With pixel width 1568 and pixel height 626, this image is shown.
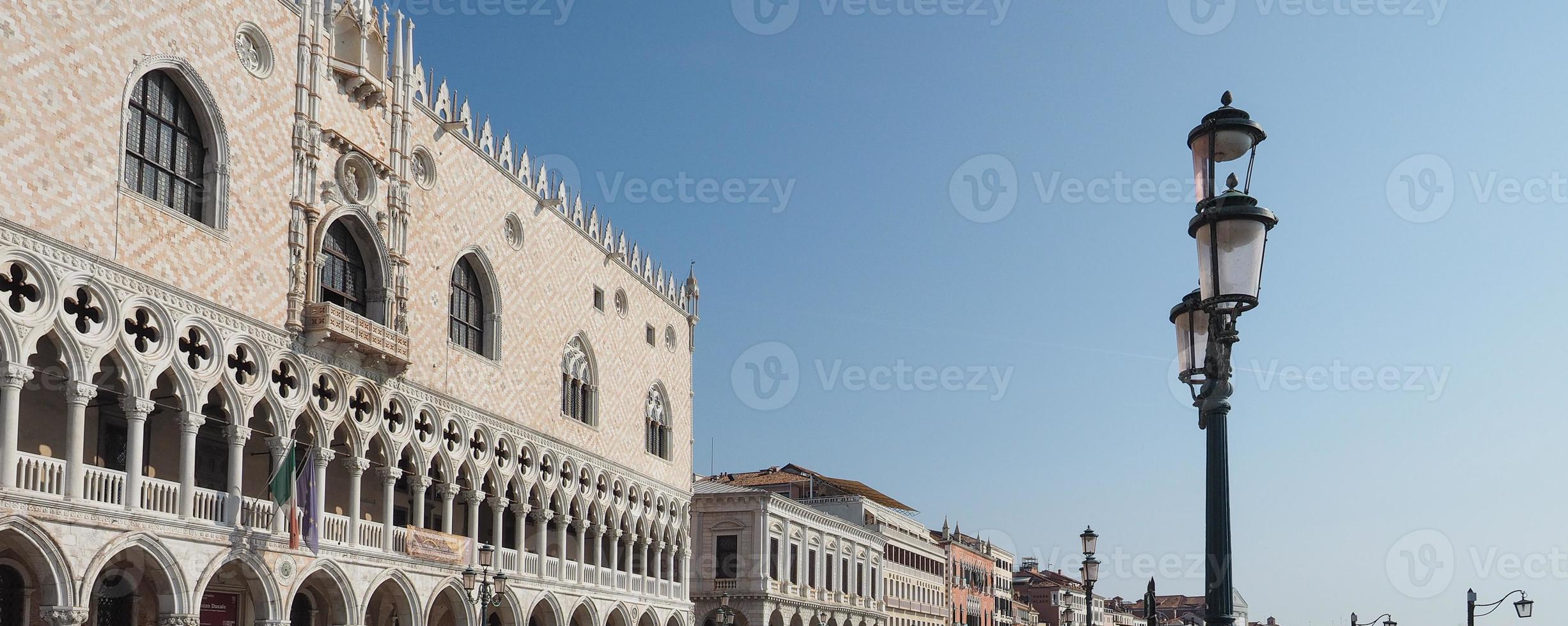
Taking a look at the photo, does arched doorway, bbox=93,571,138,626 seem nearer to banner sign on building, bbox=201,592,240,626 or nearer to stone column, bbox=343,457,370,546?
banner sign on building, bbox=201,592,240,626

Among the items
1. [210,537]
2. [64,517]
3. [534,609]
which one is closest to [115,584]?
[210,537]

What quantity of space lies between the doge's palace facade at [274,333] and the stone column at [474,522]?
74 mm

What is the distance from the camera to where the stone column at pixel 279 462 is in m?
23.9

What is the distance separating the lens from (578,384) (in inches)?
1447

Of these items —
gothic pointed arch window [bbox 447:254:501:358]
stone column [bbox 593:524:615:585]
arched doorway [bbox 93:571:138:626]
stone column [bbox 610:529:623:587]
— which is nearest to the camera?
arched doorway [bbox 93:571:138:626]

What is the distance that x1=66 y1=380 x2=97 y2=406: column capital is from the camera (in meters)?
19.8

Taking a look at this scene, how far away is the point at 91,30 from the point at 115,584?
8329 mm

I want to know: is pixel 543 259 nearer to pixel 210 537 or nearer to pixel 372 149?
pixel 372 149

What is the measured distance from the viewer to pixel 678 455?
43875mm

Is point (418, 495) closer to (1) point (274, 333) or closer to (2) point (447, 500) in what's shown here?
(2) point (447, 500)

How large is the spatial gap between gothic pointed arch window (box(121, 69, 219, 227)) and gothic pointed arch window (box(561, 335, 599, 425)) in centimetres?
1344

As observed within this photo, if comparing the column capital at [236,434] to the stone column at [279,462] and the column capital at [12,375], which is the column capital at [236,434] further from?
the column capital at [12,375]

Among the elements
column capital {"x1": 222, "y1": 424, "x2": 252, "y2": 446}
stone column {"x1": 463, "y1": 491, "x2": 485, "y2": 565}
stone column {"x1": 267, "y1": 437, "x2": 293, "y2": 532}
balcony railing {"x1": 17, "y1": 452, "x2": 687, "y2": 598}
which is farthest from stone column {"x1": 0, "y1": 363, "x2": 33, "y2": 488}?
stone column {"x1": 463, "y1": 491, "x2": 485, "y2": 565}

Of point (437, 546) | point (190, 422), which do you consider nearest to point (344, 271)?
point (190, 422)
